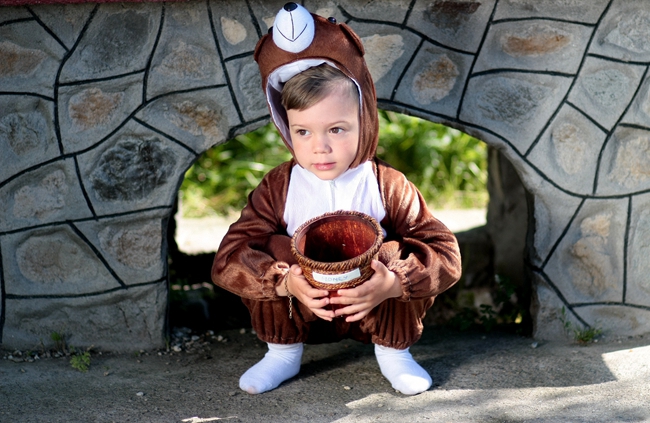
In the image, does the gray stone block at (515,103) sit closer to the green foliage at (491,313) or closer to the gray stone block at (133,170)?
the green foliage at (491,313)

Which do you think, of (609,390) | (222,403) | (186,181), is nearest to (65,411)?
(222,403)

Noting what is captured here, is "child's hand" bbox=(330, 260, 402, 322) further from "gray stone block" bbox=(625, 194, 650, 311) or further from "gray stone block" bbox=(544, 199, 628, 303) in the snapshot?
"gray stone block" bbox=(625, 194, 650, 311)

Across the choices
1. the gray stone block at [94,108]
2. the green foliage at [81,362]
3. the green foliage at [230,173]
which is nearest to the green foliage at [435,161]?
the green foliage at [230,173]

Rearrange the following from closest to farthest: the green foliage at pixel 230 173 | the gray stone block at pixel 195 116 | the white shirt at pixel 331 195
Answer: the white shirt at pixel 331 195 → the gray stone block at pixel 195 116 → the green foliage at pixel 230 173

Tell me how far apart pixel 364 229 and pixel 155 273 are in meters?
1.03

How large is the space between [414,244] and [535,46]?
0.97 meters

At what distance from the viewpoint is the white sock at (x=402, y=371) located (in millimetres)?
2672

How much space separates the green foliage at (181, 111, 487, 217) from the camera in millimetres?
5949

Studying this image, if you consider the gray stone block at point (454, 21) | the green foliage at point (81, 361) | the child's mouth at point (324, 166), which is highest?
the gray stone block at point (454, 21)

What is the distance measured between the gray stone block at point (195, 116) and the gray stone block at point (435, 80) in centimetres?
67

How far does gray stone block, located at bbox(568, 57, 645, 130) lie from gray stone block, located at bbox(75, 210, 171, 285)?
5.56ft

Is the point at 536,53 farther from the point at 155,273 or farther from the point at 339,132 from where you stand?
the point at 155,273

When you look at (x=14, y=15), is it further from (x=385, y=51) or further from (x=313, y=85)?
(x=385, y=51)

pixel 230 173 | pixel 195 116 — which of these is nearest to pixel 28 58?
pixel 195 116
